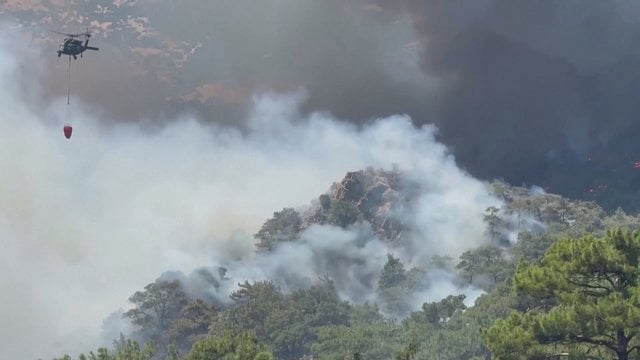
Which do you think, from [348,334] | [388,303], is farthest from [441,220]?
[348,334]

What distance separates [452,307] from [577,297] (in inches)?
2899

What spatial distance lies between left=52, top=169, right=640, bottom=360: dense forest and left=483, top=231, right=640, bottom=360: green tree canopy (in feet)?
0.16

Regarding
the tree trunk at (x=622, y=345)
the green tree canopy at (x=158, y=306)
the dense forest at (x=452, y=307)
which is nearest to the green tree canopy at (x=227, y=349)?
the dense forest at (x=452, y=307)

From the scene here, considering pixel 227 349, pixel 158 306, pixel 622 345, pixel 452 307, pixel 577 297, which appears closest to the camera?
pixel 577 297

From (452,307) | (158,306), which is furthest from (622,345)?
(158,306)

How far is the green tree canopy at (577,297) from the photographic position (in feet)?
129

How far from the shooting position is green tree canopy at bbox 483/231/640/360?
39.2 meters

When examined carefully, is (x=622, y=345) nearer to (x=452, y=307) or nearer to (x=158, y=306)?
(x=452, y=307)

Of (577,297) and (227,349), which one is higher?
(227,349)

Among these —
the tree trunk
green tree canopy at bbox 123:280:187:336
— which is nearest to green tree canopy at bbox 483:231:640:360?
the tree trunk

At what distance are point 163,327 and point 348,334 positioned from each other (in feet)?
162

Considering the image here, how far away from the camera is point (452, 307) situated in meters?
112

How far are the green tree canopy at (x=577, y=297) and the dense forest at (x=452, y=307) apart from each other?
5 cm

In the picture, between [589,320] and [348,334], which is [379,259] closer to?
[348,334]
